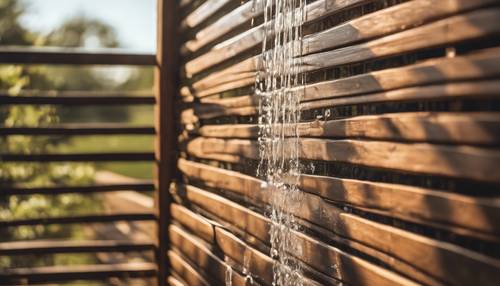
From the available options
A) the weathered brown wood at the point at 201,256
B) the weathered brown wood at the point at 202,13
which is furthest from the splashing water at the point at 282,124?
the weathered brown wood at the point at 202,13

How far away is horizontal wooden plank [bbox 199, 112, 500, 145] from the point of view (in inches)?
46.3

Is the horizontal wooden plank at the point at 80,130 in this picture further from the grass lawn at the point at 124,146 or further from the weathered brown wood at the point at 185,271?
the grass lawn at the point at 124,146

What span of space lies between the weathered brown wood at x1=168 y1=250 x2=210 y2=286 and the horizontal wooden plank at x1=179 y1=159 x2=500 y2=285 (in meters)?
0.88

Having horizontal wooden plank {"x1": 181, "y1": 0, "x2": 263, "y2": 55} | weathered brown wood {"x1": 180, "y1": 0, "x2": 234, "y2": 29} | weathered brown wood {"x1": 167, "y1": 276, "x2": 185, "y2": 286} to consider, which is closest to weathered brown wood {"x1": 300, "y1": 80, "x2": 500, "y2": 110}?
horizontal wooden plank {"x1": 181, "y1": 0, "x2": 263, "y2": 55}

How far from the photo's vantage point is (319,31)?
196cm

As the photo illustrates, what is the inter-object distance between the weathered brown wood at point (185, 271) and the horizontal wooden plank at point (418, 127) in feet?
4.41

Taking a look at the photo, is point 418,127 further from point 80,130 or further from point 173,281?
point 80,130

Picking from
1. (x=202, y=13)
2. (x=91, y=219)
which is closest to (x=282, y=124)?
(x=202, y=13)

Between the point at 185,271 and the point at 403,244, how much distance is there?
210 centimetres

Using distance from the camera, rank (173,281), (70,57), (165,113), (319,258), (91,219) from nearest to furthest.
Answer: (319,258)
(173,281)
(165,113)
(70,57)
(91,219)

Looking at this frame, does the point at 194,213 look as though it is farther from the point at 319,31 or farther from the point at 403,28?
the point at 403,28

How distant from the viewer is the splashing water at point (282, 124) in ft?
6.82

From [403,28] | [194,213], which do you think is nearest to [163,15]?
[194,213]

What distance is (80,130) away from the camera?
4.10 meters
